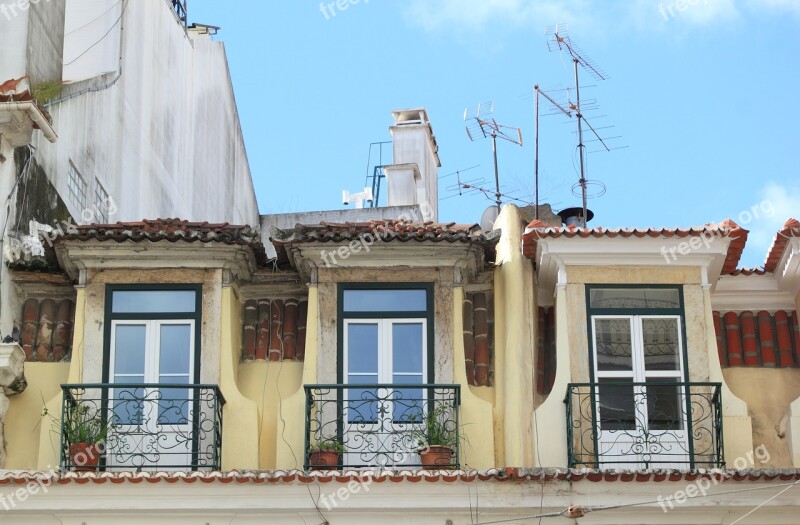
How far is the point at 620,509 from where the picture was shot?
53.7 ft

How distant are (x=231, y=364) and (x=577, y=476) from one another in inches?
155

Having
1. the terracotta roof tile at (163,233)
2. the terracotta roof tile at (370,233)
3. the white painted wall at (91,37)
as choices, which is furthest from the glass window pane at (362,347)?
the white painted wall at (91,37)

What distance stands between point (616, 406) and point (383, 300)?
2.72m

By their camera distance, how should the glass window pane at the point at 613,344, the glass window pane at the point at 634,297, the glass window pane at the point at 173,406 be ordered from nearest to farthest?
the glass window pane at the point at 173,406
the glass window pane at the point at 613,344
the glass window pane at the point at 634,297

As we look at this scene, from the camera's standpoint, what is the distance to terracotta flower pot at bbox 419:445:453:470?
17.0 metres

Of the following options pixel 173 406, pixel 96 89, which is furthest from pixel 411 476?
pixel 96 89

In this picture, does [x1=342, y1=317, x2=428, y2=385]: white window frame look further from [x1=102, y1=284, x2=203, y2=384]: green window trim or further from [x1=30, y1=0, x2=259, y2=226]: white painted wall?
[x1=30, y1=0, x2=259, y2=226]: white painted wall

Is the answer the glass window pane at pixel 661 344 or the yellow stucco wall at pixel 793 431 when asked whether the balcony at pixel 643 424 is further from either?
the yellow stucco wall at pixel 793 431

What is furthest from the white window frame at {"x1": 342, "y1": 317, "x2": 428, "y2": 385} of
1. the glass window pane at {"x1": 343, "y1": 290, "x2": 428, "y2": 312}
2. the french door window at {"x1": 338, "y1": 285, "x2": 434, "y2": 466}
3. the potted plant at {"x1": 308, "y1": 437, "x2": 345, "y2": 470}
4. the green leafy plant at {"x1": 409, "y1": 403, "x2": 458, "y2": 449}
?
the potted plant at {"x1": 308, "y1": 437, "x2": 345, "y2": 470}

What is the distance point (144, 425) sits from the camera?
1744 cm

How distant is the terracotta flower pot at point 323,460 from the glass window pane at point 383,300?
1.78 meters

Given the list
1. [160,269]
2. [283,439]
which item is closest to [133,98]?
[160,269]

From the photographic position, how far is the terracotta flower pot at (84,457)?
17.1 metres

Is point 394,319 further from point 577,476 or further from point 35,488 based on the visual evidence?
point 35,488
